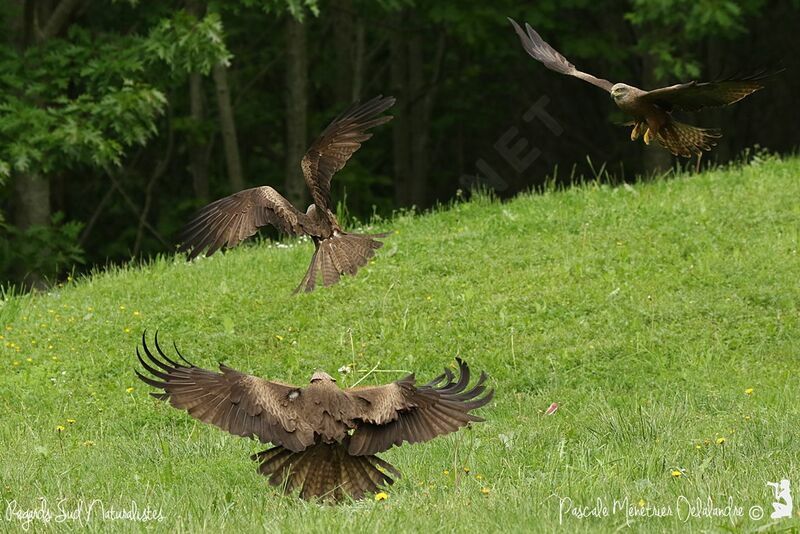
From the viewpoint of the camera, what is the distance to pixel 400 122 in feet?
82.5

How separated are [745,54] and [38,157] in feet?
56.1

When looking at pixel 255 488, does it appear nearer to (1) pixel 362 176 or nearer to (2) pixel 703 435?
(2) pixel 703 435

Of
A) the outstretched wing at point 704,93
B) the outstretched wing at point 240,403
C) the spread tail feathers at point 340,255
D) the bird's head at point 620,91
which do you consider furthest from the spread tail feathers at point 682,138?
the outstretched wing at point 240,403

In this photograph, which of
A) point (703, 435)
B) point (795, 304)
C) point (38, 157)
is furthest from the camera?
point (38, 157)

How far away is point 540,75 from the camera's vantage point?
28250mm

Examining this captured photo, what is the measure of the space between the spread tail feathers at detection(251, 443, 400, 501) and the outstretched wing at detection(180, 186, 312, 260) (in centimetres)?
143

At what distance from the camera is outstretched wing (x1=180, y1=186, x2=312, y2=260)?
23.7 ft

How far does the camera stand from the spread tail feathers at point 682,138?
7.12m

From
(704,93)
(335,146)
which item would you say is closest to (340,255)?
(335,146)

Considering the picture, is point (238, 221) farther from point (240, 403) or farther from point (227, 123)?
point (227, 123)

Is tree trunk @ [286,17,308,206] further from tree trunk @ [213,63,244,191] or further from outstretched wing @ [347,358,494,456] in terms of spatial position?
outstretched wing @ [347,358,494,456]

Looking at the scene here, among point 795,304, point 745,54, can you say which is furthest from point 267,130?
point 795,304

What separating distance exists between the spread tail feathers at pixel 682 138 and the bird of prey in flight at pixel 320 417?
1847 millimetres

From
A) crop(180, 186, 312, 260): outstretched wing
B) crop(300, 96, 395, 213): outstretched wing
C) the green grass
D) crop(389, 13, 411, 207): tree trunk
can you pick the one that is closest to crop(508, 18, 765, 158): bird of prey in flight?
crop(300, 96, 395, 213): outstretched wing
